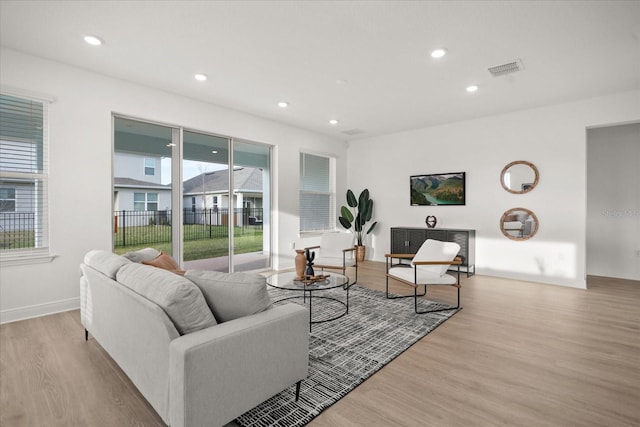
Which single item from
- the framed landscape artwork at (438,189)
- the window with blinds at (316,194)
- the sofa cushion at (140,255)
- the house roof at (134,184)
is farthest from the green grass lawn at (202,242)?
the framed landscape artwork at (438,189)

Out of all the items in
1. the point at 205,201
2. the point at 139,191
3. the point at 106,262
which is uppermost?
the point at 139,191

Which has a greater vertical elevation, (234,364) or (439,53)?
(439,53)

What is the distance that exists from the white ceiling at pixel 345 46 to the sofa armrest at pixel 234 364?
97.4 inches

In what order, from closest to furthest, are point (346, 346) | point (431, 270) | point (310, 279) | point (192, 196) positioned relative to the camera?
1. point (346, 346)
2. point (310, 279)
3. point (431, 270)
4. point (192, 196)

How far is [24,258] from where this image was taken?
3344 mm

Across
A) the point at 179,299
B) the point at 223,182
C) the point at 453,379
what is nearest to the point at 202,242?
the point at 223,182

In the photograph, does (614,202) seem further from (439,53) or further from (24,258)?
(24,258)

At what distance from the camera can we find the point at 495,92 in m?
4.40

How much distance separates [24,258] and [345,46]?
4083mm

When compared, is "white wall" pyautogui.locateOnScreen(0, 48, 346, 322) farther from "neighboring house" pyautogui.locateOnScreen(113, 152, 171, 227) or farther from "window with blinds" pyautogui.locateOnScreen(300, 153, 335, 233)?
"window with blinds" pyautogui.locateOnScreen(300, 153, 335, 233)

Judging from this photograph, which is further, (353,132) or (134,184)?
Answer: (353,132)

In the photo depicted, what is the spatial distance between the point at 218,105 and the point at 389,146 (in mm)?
3707

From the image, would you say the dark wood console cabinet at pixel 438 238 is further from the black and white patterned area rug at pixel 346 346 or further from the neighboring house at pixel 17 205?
the neighboring house at pixel 17 205

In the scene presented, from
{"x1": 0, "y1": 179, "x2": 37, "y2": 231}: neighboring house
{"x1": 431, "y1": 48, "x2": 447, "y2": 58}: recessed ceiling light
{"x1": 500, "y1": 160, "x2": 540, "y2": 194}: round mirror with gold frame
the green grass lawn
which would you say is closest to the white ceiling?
{"x1": 431, "y1": 48, "x2": 447, "y2": 58}: recessed ceiling light
